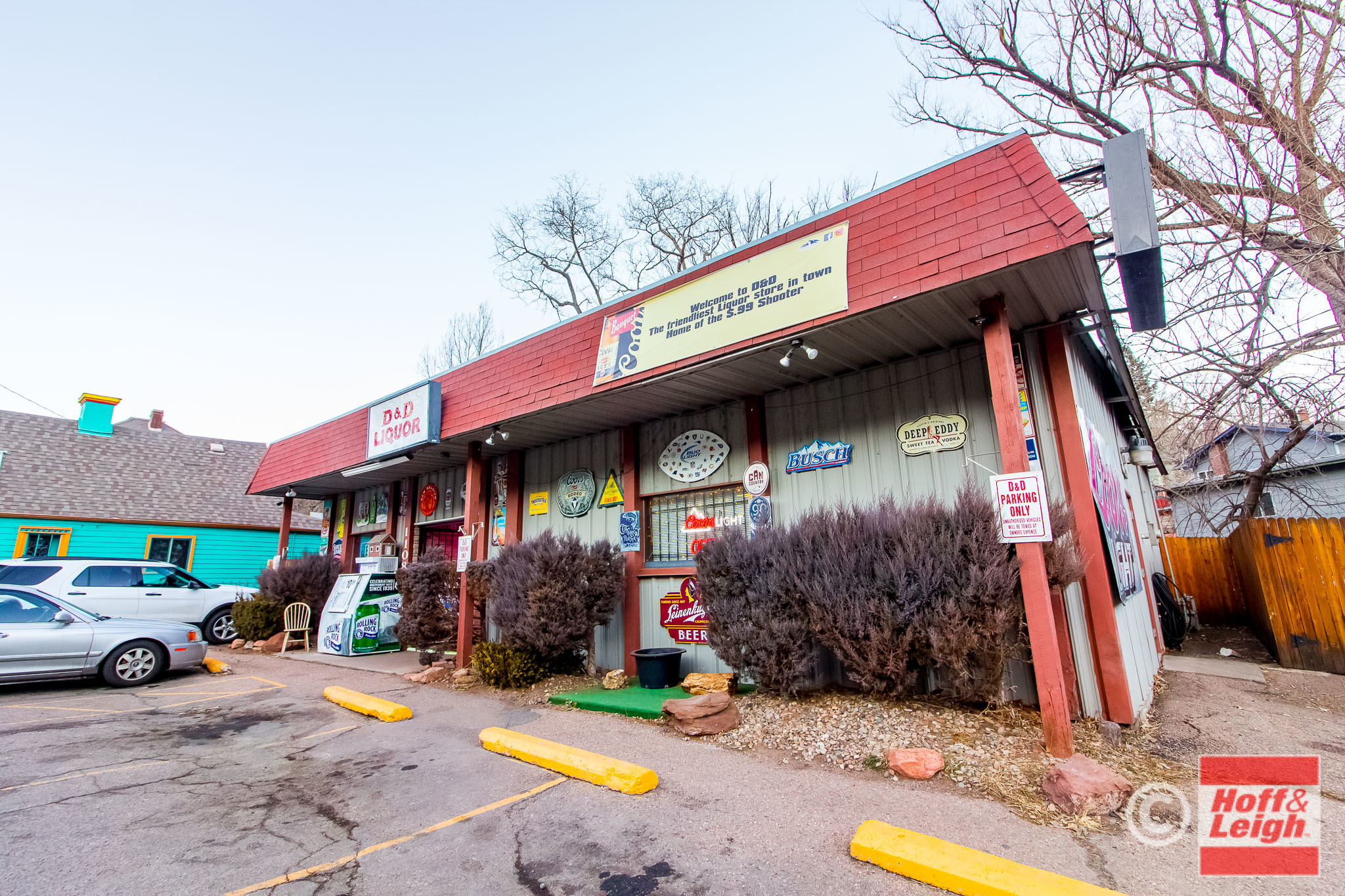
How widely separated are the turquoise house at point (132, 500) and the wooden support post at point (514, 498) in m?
10.1

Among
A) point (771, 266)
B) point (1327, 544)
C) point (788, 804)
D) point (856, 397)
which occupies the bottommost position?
point (788, 804)

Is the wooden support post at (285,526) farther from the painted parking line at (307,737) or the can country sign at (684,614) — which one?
the can country sign at (684,614)

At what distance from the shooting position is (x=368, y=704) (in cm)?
644

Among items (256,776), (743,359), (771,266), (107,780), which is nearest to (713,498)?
(743,359)

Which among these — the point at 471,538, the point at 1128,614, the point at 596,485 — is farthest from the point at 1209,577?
the point at 471,538

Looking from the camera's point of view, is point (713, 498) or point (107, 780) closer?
point (107, 780)

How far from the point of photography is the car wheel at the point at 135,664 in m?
8.01

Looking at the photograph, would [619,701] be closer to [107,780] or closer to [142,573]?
[107,780]

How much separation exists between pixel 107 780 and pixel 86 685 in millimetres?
5578

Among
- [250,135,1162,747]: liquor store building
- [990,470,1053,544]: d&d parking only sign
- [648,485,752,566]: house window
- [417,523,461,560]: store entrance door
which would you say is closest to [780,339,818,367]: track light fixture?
[250,135,1162,747]: liquor store building

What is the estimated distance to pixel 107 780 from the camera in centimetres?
425

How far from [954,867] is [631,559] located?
5.53 meters

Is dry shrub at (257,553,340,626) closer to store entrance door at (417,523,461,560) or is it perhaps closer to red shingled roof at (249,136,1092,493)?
store entrance door at (417,523,461,560)

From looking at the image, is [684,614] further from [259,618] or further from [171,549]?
[171,549]
